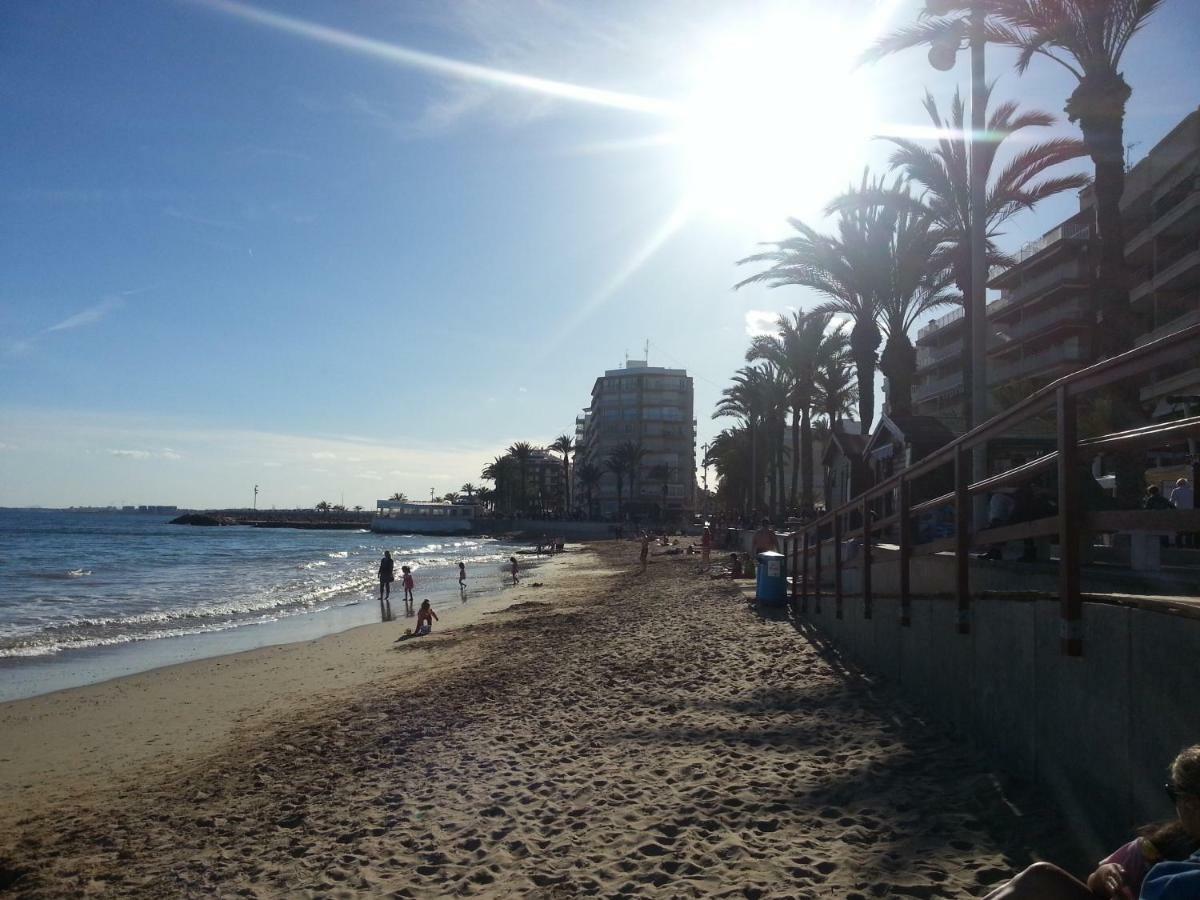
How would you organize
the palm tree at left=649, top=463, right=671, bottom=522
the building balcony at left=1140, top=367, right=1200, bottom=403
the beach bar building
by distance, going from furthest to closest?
the beach bar building < the palm tree at left=649, top=463, right=671, bottom=522 < the building balcony at left=1140, top=367, right=1200, bottom=403

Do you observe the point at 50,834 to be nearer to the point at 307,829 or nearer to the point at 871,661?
the point at 307,829

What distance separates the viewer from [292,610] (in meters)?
28.1

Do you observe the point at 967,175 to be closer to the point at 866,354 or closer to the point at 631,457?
the point at 866,354

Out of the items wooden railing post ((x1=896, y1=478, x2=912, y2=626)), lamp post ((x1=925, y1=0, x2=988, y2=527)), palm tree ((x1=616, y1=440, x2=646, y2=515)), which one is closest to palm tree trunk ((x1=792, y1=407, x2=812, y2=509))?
lamp post ((x1=925, y1=0, x2=988, y2=527))

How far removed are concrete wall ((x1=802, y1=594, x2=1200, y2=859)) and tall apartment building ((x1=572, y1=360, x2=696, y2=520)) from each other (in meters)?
110

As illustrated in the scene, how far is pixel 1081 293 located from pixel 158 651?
137ft

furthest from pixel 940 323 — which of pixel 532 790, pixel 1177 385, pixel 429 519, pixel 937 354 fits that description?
pixel 429 519

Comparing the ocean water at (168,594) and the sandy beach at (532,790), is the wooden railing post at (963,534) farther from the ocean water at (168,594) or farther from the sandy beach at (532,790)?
the ocean water at (168,594)

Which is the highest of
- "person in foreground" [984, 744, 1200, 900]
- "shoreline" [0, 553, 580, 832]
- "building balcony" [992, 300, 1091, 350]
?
"building balcony" [992, 300, 1091, 350]

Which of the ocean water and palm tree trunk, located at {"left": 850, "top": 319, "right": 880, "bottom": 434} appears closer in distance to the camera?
the ocean water

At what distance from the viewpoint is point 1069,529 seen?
425 centimetres

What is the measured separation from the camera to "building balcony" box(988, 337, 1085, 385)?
136 ft

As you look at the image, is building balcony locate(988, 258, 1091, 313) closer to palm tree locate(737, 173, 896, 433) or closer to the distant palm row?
the distant palm row

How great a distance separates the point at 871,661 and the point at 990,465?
14.6 feet
